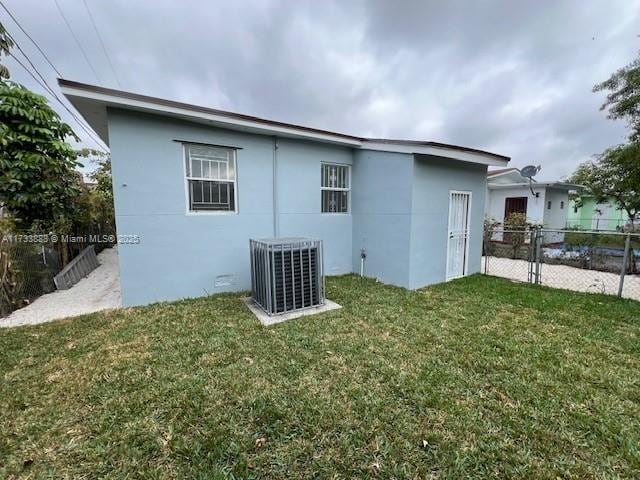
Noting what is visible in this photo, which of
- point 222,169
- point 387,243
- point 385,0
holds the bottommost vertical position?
point 387,243

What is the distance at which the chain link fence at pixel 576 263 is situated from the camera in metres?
5.95

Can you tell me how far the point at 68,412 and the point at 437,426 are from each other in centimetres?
287

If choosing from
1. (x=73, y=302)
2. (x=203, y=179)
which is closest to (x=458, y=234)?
(x=203, y=179)

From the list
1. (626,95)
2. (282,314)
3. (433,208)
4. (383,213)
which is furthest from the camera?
(626,95)

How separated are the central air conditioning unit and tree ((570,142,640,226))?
9145 mm

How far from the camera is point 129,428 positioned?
200 centimetres

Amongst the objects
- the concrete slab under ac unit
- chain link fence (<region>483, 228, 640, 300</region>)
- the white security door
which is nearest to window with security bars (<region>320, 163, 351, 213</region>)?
the white security door

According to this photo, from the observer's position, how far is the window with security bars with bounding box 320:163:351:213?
6355 millimetres

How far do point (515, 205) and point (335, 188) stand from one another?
11231 mm

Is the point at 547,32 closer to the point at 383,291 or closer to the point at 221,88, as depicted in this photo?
the point at 383,291

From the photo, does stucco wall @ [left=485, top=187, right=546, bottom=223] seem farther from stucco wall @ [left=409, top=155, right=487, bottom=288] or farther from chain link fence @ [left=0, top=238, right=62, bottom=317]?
chain link fence @ [left=0, top=238, right=62, bottom=317]

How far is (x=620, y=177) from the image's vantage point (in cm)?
850

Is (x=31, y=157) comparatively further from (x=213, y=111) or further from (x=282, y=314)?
(x=282, y=314)

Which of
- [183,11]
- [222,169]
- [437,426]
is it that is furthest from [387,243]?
[183,11]
